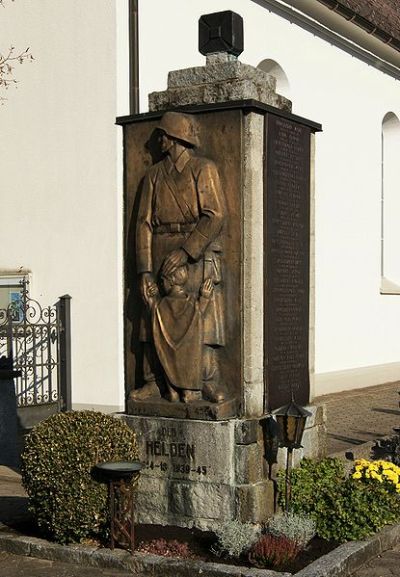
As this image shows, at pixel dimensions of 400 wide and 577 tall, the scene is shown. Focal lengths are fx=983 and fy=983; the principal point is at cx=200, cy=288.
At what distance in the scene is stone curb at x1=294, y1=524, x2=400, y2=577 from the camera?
605cm

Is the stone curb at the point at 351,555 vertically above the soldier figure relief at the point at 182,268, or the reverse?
the soldier figure relief at the point at 182,268

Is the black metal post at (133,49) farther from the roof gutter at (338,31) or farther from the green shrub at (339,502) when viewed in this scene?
the green shrub at (339,502)

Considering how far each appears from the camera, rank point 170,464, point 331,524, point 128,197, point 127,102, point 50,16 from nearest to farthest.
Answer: point 331,524 → point 170,464 → point 128,197 → point 127,102 → point 50,16

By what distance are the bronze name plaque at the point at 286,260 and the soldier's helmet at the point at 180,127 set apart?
0.57 meters

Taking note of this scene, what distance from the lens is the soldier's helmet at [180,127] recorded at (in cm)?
737

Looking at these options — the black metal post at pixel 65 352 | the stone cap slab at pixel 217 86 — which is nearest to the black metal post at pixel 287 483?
the stone cap slab at pixel 217 86

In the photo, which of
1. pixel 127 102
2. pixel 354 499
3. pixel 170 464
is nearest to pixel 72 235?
pixel 127 102

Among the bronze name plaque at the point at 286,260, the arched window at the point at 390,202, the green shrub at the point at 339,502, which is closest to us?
the green shrub at the point at 339,502

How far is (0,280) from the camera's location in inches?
560

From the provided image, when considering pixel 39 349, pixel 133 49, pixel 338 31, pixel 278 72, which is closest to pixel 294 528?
pixel 39 349

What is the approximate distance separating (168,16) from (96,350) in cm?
469

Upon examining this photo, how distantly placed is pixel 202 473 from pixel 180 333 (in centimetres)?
105

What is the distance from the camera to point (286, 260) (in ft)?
25.6

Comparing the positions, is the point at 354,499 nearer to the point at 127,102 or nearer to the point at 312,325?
the point at 312,325
